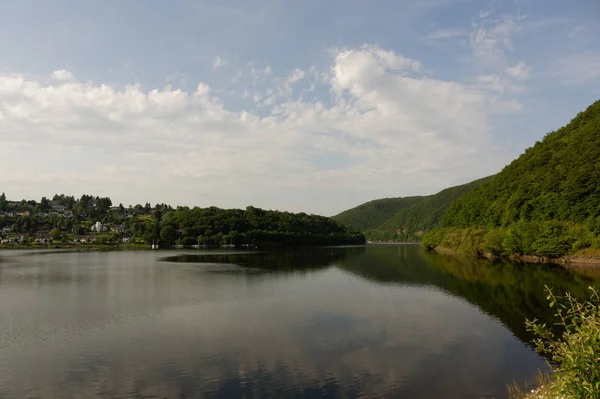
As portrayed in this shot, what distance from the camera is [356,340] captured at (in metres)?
23.7

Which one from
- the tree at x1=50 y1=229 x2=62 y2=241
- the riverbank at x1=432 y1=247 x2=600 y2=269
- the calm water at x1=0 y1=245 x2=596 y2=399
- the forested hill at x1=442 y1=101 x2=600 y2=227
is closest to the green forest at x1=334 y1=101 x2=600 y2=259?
the forested hill at x1=442 y1=101 x2=600 y2=227

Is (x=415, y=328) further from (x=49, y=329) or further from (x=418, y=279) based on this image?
(x=418, y=279)

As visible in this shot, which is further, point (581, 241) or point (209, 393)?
point (581, 241)

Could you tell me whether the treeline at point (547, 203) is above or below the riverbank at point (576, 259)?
above

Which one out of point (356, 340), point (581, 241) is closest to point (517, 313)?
point (356, 340)

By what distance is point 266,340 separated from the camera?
23.7 metres

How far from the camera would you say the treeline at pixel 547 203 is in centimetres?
7075

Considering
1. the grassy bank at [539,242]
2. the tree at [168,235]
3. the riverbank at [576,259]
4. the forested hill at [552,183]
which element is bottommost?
the riverbank at [576,259]

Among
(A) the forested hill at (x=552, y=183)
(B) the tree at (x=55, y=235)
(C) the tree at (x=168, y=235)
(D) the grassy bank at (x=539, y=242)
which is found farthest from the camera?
(B) the tree at (x=55, y=235)

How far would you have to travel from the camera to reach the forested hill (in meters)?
73.4

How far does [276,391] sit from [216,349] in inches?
264

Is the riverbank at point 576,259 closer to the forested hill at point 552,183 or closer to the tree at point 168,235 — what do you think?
the forested hill at point 552,183

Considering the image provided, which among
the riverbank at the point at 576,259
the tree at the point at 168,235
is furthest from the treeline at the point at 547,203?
the tree at the point at 168,235

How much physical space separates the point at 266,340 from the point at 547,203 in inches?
2999
